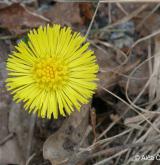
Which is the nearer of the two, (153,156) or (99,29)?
(153,156)

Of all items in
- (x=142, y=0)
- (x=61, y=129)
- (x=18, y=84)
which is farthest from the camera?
(x=142, y=0)

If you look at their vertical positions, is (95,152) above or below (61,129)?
below

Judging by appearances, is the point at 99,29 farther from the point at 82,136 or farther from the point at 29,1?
the point at 82,136

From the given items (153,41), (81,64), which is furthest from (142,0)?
(81,64)

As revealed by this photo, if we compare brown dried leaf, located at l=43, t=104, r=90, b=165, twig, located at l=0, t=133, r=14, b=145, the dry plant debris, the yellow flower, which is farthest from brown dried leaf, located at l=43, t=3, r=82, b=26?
twig, located at l=0, t=133, r=14, b=145

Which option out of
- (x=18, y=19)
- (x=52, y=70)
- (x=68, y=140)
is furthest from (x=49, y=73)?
(x=18, y=19)

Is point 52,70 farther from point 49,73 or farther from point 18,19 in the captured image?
point 18,19
